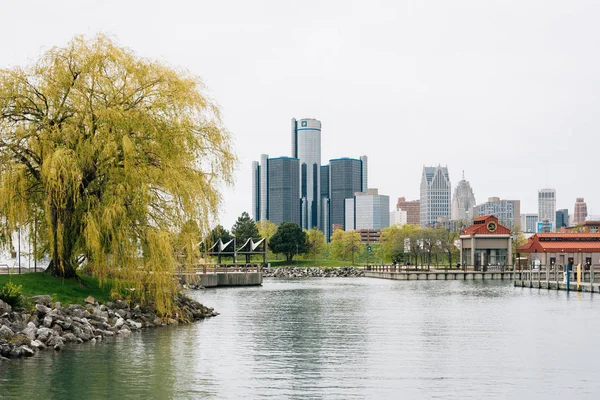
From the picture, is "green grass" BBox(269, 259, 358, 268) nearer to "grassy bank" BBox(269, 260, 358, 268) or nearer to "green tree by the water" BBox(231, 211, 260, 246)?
"grassy bank" BBox(269, 260, 358, 268)

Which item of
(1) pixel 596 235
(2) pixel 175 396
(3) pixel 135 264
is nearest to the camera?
(2) pixel 175 396

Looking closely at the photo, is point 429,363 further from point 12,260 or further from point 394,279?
point 394,279

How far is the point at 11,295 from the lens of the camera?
2898 centimetres

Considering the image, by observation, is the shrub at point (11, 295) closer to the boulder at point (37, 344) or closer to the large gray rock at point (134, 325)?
the boulder at point (37, 344)

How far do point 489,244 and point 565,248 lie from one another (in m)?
12.3

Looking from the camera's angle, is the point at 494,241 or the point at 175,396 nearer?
the point at 175,396

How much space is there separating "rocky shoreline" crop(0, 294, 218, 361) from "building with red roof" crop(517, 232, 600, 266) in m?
80.5

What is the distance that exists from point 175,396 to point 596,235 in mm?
101559

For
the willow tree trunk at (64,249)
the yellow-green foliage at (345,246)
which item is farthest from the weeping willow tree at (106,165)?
the yellow-green foliage at (345,246)

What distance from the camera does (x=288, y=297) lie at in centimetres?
6275

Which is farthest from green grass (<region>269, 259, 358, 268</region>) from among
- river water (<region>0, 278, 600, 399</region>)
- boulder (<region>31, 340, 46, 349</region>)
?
boulder (<region>31, 340, 46, 349</region>)

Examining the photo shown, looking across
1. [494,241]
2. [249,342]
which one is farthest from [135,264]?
[494,241]

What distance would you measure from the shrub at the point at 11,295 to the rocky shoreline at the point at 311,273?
98.0 metres

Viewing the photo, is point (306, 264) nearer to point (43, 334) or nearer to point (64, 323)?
point (64, 323)
